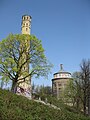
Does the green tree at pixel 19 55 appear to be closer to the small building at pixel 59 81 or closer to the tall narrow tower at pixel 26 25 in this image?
the tall narrow tower at pixel 26 25

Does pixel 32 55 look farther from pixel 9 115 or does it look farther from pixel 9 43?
pixel 9 115

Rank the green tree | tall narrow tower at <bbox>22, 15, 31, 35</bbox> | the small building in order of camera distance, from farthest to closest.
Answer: the small building
tall narrow tower at <bbox>22, 15, 31, 35</bbox>
the green tree

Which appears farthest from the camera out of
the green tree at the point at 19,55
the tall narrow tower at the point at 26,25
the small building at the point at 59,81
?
the small building at the point at 59,81

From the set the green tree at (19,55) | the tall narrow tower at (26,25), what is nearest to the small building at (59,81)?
the tall narrow tower at (26,25)

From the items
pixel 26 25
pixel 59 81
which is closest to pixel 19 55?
pixel 26 25

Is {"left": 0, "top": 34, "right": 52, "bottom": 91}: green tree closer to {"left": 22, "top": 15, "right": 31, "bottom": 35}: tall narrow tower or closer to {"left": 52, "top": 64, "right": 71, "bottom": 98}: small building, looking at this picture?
{"left": 22, "top": 15, "right": 31, "bottom": 35}: tall narrow tower

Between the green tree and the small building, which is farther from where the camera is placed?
the small building

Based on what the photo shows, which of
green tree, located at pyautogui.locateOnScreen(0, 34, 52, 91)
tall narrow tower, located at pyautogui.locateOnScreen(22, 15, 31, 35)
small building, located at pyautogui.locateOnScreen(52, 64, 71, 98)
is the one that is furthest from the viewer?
small building, located at pyautogui.locateOnScreen(52, 64, 71, 98)

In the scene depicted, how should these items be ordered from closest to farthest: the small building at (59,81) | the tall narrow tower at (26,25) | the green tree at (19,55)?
the green tree at (19,55) < the tall narrow tower at (26,25) < the small building at (59,81)

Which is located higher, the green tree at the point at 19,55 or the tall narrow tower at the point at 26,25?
the tall narrow tower at the point at 26,25

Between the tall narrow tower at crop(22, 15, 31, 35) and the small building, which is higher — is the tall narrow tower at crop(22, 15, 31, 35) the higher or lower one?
the higher one

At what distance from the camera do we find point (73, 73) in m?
35.2

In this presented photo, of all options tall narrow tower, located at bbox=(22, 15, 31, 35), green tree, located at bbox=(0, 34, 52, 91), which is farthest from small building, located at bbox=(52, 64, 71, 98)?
green tree, located at bbox=(0, 34, 52, 91)

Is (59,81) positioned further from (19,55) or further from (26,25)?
(19,55)
